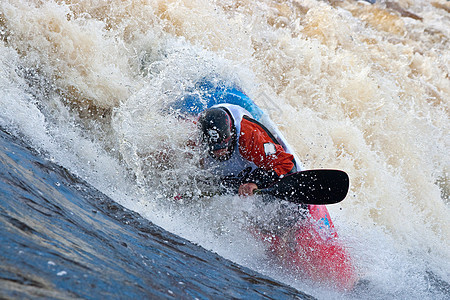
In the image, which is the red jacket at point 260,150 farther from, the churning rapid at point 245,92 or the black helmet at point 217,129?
the churning rapid at point 245,92

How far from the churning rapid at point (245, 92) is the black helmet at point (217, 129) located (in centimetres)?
26

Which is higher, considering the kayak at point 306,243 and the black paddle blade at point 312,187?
the black paddle blade at point 312,187

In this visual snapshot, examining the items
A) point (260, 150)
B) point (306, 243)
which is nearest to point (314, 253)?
point (306, 243)

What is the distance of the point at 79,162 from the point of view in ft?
10.8

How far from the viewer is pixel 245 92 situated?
15.0 ft

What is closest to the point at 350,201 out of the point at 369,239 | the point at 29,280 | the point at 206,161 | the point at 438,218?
the point at 369,239

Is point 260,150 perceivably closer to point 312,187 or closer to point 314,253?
point 312,187

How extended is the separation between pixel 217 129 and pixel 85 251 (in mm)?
1547

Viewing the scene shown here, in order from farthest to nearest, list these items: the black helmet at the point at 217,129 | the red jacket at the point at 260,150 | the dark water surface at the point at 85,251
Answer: the red jacket at the point at 260,150 < the black helmet at the point at 217,129 < the dark water surface at the point at 85,251

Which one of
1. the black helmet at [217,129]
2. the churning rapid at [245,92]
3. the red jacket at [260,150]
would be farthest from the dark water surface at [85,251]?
the red jacket at [260,150]

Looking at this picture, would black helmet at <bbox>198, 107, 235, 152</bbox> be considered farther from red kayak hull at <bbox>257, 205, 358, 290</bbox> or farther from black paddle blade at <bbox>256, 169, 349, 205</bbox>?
red kayak hull at <bbox>257, 205, 358, 290</bbox>

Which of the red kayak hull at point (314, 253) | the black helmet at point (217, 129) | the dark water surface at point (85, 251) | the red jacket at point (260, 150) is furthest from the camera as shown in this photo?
the red kayak hull at point (314, 253)

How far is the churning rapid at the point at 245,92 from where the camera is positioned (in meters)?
3.44

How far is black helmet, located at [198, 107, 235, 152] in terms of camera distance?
3.11 meters
